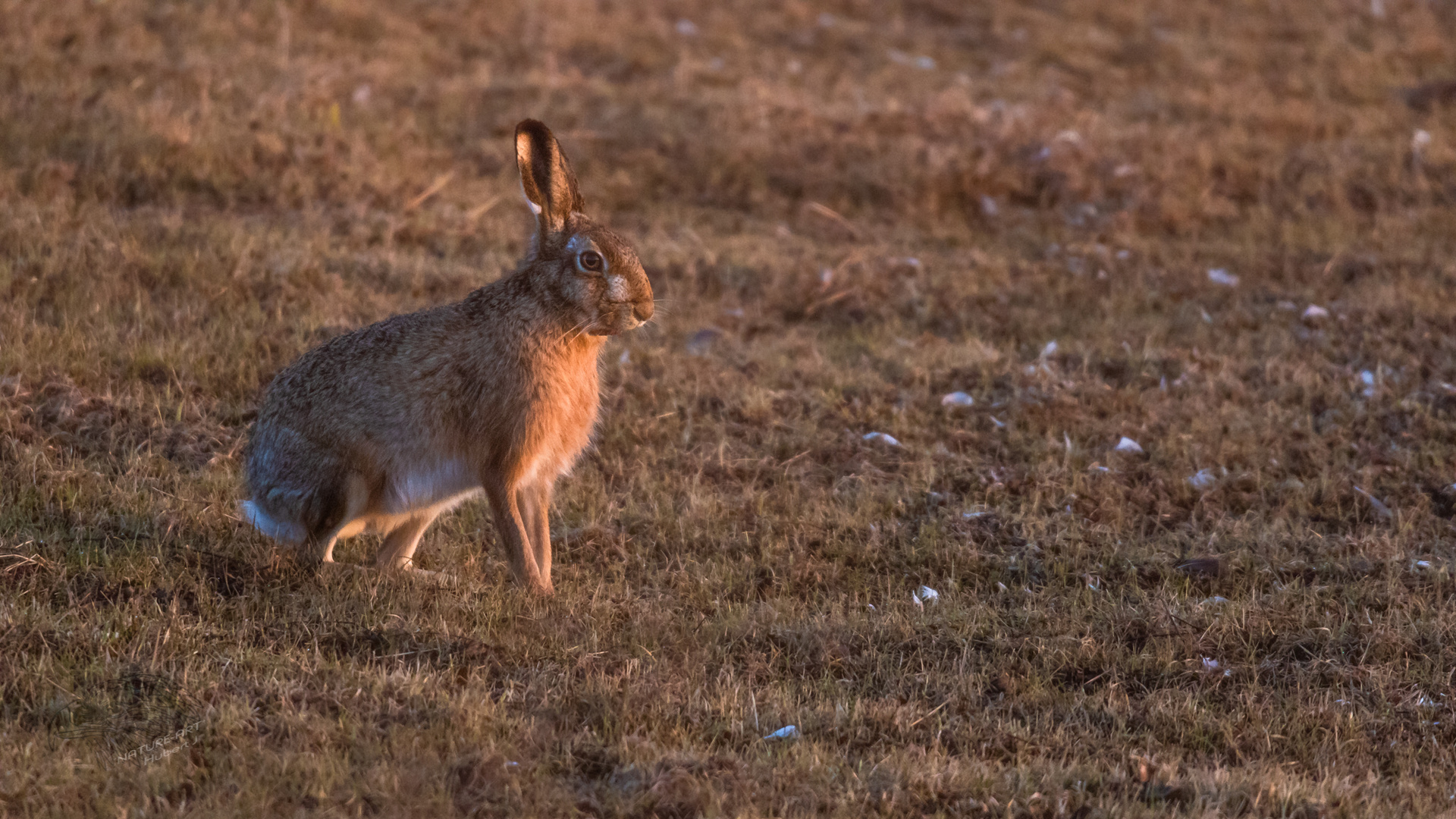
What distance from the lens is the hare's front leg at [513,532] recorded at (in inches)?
256

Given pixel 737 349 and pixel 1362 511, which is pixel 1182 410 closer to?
pixel 1362 511

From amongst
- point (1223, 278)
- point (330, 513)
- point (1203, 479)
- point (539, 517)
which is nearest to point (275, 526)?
point (330, 513)

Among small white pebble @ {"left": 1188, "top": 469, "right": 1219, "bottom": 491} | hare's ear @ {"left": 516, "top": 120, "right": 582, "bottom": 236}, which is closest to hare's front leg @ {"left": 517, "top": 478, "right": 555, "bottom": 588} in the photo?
hare's ear @ {"left": 516, "top": 120, "right": 582, "bottom": 236}

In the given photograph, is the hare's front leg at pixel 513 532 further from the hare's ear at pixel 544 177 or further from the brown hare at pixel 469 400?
the hare's ear at pixel 544 177

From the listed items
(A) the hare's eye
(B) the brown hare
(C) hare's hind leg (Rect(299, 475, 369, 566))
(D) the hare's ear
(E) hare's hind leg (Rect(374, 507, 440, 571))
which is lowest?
(E) hare's hind leg (Rect(374, 507, 440, 571))

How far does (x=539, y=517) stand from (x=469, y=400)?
2.34 feet

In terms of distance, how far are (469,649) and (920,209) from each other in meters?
8.29

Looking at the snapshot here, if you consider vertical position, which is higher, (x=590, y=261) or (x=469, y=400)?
(x=590, y=261)

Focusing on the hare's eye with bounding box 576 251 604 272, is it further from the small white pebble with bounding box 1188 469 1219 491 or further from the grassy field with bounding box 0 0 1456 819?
the small white pebble with bounding box 1188 469 1219 491

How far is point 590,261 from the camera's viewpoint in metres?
6.49

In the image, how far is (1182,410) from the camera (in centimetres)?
910

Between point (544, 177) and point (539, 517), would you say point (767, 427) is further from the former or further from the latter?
point (544, 177)

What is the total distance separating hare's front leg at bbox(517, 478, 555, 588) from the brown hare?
4cm

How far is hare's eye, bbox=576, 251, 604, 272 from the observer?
6.48 m
